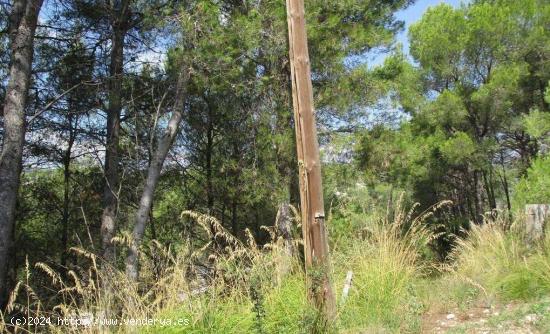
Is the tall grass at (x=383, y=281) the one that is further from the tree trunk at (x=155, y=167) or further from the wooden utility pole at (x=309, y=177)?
the tree trunk at (x=155, y=167)

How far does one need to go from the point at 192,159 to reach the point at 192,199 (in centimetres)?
111

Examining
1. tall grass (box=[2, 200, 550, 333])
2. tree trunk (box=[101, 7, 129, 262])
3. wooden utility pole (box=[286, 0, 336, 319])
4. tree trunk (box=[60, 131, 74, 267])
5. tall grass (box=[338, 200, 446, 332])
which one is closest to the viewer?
tall grass (box=[2, 200, 550, 333])

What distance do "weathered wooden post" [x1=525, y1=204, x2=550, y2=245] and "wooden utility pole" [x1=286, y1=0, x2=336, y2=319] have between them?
11.1ft

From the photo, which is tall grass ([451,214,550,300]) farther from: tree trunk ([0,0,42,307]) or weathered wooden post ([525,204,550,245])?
tree trunk ([0,0,42,307])

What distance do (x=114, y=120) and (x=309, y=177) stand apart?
21.6 ft

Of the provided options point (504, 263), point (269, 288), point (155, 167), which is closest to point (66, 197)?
point (155, 167)

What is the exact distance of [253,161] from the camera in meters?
9.77

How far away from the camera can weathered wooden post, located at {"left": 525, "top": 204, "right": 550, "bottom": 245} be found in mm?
5776

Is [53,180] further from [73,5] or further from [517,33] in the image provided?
[517,33]

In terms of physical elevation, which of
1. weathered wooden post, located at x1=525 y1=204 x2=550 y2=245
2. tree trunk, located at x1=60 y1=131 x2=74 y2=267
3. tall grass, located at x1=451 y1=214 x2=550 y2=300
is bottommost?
tall grass, located at x1=451 y1=214 x2=550 y2=300

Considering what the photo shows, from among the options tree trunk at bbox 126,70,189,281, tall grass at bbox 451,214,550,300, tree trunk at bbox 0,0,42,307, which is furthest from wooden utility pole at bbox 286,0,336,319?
tree trunk at bbox 126,70,189,281

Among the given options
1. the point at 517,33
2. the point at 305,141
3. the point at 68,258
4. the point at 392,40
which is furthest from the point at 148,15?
the point at 517,33

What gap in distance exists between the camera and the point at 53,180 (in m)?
12.7

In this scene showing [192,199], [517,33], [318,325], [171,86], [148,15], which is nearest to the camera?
[318,325]
